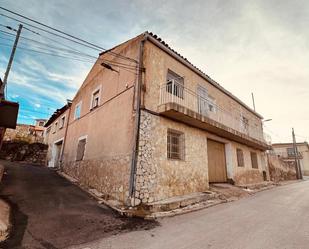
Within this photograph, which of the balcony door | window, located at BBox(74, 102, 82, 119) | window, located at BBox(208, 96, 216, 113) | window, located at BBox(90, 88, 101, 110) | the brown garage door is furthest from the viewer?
window, located at BBox(74, 102, 82, 119)

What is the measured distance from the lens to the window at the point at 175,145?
7.79 meters

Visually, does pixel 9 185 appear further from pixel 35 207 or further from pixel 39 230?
pixel 39 230

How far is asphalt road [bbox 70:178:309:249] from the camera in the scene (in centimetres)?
346

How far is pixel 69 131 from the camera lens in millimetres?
13656

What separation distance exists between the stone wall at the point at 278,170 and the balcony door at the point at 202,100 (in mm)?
12241

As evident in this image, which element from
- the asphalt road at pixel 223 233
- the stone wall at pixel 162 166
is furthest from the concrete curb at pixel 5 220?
the stone wall at pixel 162 166

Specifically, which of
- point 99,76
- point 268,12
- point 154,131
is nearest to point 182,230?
point 154,131

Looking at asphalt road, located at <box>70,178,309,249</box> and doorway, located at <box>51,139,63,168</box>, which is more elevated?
doorway, located at <box>51,139,63,168</box>

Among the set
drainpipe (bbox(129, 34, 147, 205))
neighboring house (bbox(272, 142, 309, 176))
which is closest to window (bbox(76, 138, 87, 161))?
drainpipe (bbox(129, 34, 147, 205))

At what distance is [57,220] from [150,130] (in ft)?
13.2

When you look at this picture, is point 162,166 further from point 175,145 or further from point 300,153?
point 300,153

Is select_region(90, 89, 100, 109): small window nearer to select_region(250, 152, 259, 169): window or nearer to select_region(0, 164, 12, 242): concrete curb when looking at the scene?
select_region(0, 164, 12, 242): concrete curb

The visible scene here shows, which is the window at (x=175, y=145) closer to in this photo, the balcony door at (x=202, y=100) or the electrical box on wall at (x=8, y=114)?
the balcony door at (x=202, y=100)

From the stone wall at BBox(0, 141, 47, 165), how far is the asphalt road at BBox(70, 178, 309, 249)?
62.8 ft
